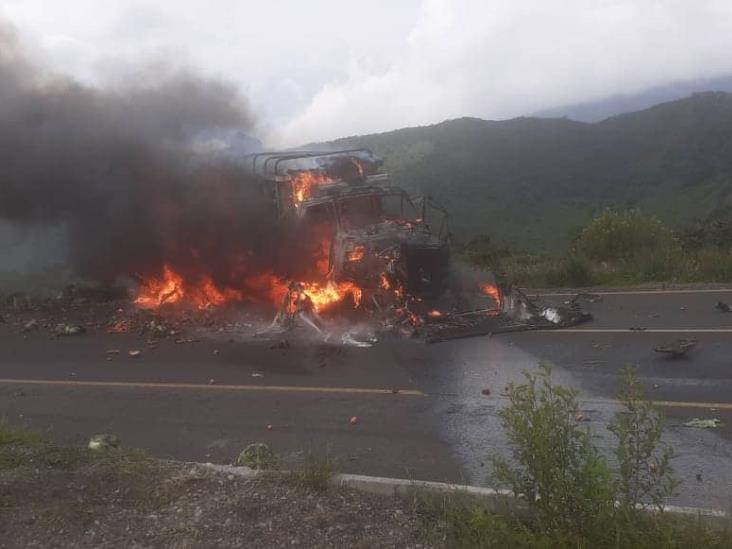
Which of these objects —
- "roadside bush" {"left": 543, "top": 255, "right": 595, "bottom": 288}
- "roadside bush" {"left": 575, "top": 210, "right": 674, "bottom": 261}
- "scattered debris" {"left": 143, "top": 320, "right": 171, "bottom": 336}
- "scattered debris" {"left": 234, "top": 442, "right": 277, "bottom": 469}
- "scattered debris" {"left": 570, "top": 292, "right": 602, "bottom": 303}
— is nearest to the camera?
"scattered debris" {"left": 234, "top": 442, "right": 277, "bottom": 469}

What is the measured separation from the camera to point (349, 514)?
4.27 meters

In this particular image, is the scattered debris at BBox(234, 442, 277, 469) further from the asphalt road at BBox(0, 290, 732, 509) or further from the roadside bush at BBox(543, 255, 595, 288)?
the roadside bush at BBox(543, 255, 595, 288)

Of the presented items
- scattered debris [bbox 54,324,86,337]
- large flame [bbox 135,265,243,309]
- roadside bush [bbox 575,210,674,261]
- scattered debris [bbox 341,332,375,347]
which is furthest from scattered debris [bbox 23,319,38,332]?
roadside bush [bbox 575,210,674,261]

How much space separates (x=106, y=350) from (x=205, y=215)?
11.5 ft

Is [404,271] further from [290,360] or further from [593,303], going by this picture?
[593,303]

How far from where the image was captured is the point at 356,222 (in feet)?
38.5

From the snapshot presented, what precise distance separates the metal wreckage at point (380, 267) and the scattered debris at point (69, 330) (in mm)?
3632

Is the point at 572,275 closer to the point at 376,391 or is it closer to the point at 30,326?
the point at 376,391

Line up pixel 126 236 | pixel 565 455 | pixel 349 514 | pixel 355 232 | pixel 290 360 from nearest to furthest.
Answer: pixel 565 455
pixel 349 514
pixel 290 360
pixel 355 232
pixel 126 236

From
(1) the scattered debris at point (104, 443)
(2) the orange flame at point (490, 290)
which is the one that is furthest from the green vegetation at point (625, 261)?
(1) the scattered debris at point (104, 443)

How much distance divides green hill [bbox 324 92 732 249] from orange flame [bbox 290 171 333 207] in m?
30.2

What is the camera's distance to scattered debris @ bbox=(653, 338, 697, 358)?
26.0 ft

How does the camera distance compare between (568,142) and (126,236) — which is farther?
(568,142)

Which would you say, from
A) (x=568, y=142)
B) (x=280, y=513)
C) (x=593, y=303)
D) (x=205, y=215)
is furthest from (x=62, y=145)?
(x=568, y=142)
